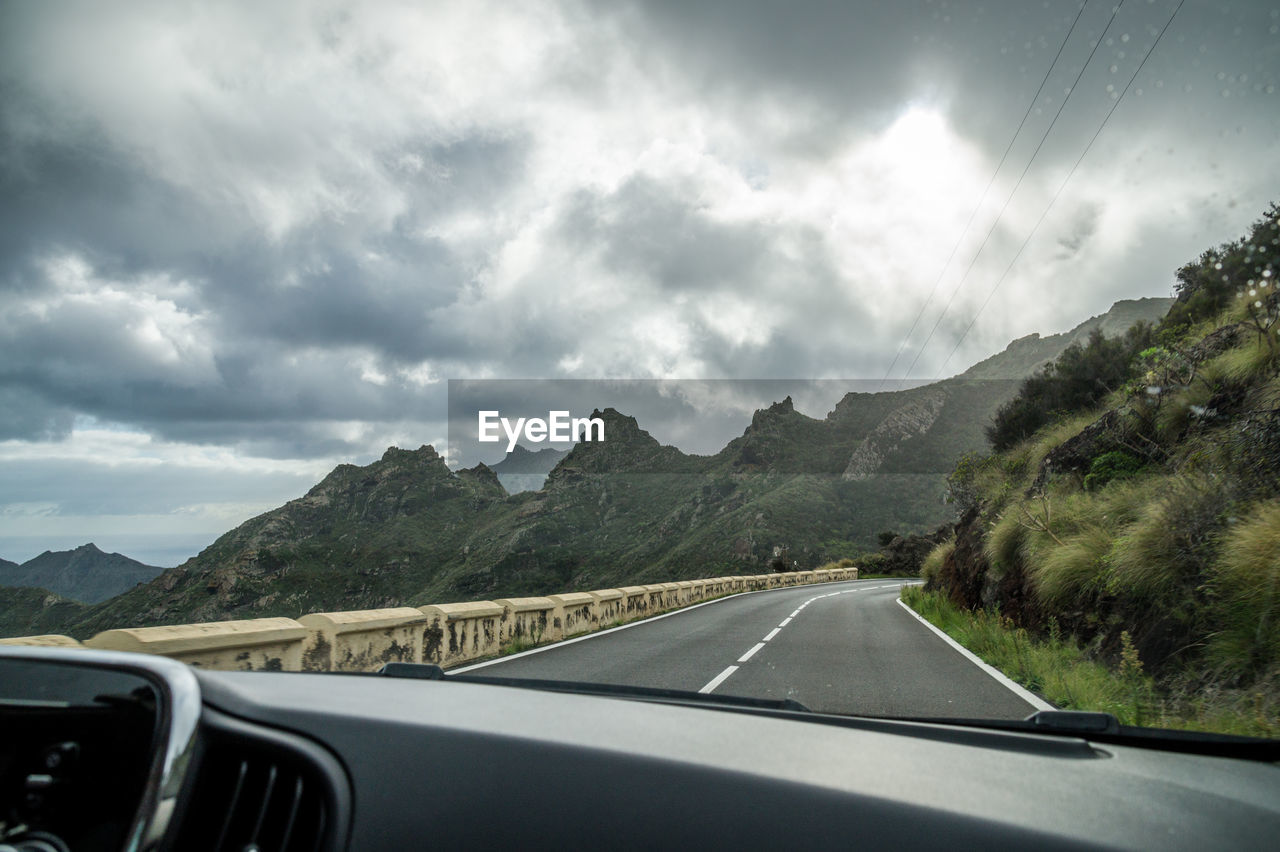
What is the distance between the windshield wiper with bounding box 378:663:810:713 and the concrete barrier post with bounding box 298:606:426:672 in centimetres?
452

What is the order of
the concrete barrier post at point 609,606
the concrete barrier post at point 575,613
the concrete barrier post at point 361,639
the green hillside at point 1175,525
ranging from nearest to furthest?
the green hillside at point 1175,525 < the concrete barrier post at point 361,639 < the concrete barrier post at point 575,613 < the concrete barrier post at point 609,606

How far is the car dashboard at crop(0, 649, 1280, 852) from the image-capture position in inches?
44.6

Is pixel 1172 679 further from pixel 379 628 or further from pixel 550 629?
pixel 550 629

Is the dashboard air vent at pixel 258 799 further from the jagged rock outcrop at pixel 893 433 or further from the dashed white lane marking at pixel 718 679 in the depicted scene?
the jagged rock outcrop at pixel 893 433

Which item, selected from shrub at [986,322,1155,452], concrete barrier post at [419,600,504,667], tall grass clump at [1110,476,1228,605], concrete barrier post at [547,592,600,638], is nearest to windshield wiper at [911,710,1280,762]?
tall grass clump at [1110,476,1228,605]

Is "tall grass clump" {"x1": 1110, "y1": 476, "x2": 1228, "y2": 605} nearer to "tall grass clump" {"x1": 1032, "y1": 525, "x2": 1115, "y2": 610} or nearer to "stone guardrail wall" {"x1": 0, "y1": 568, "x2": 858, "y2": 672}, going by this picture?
"tall grass clump" {"x1": 1032, "y1": 525, "x2": 1115, "y2": 610}

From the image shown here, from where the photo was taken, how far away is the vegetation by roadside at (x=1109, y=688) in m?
5.24

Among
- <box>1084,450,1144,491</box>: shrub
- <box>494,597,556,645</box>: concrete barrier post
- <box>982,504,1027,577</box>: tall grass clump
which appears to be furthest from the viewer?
<box>982,504,1027,577</box>: tall grass clump

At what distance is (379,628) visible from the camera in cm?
800

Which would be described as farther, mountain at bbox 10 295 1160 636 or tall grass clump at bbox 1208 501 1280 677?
mountain at bbox 10 295 1160 636

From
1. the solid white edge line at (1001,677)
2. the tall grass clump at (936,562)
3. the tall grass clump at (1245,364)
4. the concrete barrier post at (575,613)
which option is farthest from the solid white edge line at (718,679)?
the tall grass clump at (936,562)

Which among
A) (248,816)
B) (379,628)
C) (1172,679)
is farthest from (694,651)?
(248,816)

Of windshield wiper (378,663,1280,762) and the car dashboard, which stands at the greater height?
the car dashboard

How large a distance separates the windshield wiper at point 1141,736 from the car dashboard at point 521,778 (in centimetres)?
24
